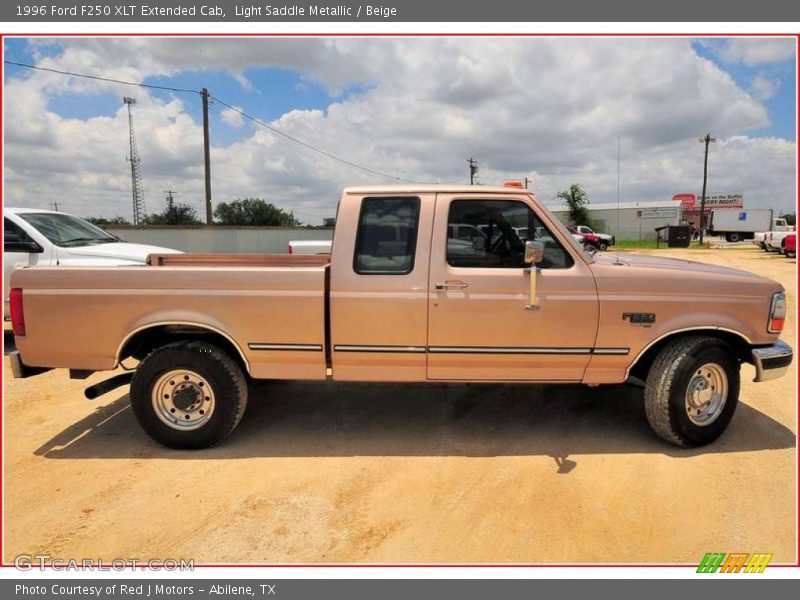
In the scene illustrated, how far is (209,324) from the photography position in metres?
3.91

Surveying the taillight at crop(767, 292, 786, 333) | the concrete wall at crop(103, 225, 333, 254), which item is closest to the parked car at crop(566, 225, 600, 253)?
the taillight at crop(767, 292, 786, 333)

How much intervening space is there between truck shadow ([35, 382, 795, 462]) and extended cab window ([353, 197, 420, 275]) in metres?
1.48

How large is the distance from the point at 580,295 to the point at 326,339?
1978 millimetres

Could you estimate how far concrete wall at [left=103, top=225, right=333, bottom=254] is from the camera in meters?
19.2

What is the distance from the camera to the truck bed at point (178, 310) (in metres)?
3.88

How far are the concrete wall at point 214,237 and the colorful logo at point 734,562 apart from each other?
59.8 feet

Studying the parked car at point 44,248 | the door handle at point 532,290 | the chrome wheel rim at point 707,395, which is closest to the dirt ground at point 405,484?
the chrome wheel rim at point 707,395

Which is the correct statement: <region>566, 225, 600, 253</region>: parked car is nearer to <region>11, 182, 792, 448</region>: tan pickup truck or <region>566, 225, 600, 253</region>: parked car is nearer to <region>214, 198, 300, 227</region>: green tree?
<region>11, 182, 792, 448</region>: tan pickup truck

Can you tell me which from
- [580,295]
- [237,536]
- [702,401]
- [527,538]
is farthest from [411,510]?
[702,401]

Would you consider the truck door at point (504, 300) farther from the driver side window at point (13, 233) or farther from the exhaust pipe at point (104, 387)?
the driver side window at point (13, 233)

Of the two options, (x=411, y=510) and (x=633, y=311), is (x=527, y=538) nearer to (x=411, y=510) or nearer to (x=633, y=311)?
(x=411, y=510)

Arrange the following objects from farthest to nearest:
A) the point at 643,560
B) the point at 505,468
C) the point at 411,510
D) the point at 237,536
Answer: the point at 505,468, the point at 411,510, the point at 237,536, the point at 643,560

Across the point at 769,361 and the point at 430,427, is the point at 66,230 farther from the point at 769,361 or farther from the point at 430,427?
the point at 769,361

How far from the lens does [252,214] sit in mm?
51062
